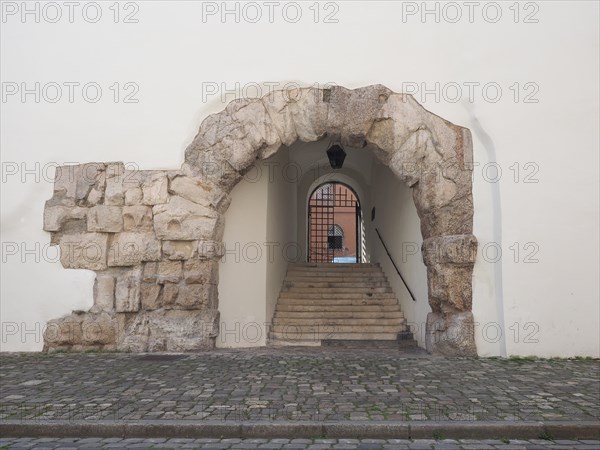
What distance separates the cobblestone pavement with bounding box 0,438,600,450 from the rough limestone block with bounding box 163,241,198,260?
9.43ft

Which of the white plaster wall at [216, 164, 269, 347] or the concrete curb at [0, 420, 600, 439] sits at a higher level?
the white plaster wall at [216, 164, 269, 347]

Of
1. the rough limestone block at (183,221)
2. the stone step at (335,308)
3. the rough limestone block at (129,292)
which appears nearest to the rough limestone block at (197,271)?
the rough limestone block at (183,221)

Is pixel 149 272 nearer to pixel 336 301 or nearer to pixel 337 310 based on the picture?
pixel 337 310

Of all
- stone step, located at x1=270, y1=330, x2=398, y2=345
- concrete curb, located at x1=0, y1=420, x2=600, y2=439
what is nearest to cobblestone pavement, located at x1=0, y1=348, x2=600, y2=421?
concrete curb, located at x1=0, y1=420, x2=600, y2=439

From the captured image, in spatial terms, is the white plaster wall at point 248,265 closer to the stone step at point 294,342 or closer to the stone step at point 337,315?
the stone step at point 294,342

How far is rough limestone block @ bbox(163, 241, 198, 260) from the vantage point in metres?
5.95

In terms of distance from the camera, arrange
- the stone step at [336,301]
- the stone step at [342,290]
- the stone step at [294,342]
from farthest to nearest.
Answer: the stone step at [342,290], the stone step at [336,301], the stone step at [294,342]

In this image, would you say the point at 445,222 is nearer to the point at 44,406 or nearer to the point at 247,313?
the point at 247,313

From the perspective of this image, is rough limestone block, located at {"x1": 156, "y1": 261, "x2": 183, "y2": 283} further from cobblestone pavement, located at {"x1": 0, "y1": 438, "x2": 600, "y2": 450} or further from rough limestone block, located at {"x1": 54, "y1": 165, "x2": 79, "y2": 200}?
cobblestone pavement, located at {"x1": 0, "y1": 438, "x2": 600, "y2": 450}

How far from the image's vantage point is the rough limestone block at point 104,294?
19.6ft

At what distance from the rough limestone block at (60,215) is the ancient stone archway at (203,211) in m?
0.01

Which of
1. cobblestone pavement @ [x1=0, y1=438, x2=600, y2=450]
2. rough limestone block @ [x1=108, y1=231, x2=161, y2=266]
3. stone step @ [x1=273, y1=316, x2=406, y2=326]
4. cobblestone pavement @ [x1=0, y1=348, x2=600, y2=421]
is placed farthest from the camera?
stone step @ [x1=273, y1=316, x2=406, y2=326]

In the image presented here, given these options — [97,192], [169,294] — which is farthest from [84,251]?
[169,294]

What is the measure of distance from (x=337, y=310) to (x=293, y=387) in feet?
12.1
